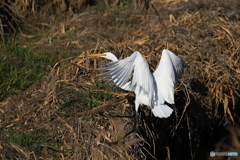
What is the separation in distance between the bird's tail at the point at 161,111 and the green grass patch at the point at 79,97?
58 cm

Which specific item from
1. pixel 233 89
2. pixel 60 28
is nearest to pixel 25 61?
pixel 60 28

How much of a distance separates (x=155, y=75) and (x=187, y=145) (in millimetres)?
1524

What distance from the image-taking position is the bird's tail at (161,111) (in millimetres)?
4194

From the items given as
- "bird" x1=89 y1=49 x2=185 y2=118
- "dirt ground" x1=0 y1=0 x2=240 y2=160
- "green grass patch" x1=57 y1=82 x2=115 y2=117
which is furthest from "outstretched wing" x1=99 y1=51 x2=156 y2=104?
"green grass patch" x1=57 y1=82 x2=115 y2=117

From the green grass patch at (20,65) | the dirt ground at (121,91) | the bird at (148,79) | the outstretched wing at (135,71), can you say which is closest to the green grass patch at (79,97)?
the dirt ground at (121,91)

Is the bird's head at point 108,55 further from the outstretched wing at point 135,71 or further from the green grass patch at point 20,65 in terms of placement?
the green grass patch at point 20,65

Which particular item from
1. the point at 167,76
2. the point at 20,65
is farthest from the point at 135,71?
the point at 20,65

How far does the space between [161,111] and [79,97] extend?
39.2 inches

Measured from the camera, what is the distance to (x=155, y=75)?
4543 millimetres

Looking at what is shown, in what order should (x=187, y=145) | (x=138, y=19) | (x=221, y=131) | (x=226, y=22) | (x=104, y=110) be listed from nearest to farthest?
(x=104, y=110) → (x=187, y=145) → (x=221, y=131) → (x=226, y=22) → (x=138, y=19)

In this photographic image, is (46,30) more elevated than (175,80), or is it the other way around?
(175,80)

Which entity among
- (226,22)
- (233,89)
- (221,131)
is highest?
(226,22)

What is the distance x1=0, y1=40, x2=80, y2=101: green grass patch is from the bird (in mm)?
1374

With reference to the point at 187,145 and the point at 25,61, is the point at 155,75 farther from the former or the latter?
the point at 25,61
